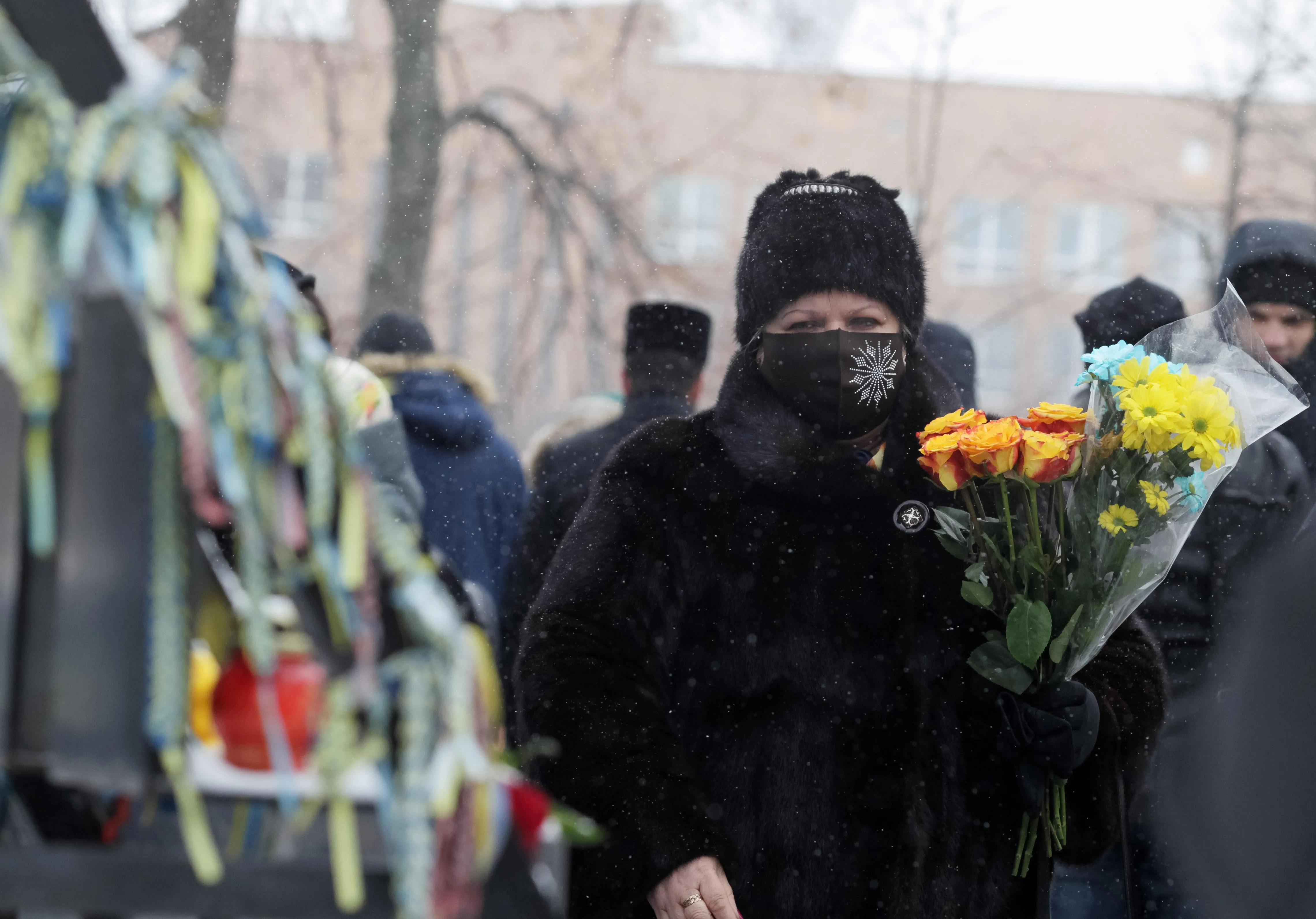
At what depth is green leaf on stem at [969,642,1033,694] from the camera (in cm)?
234

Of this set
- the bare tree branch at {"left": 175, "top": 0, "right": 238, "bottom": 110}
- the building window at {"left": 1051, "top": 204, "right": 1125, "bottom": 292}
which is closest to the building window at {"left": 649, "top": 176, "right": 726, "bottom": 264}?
the building window at {"left": 1051, "top": 204, "right": 1125, "bottom": 292}

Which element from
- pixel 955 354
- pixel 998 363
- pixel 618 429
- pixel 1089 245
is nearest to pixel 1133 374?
pixel 955 354

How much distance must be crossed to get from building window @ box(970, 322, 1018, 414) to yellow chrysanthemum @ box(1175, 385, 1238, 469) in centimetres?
607

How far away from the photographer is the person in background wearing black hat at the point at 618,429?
4.25 metres

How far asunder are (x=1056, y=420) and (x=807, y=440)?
479mm

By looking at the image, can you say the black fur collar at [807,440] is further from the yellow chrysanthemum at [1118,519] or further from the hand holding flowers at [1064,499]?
the yellow chrysanthemum at [1118,519]

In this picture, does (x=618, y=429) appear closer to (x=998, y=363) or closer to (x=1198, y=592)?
(x=1198, y=592)

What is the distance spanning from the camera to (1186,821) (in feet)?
6.64

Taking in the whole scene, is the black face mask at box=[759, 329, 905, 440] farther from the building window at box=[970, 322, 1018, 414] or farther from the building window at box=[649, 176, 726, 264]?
the building window at box=[970, 322, 1018, 414]

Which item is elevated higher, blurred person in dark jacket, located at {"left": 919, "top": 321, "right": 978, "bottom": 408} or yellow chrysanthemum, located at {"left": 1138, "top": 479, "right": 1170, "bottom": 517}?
yellow chrysanthemum, located at {"left": 1138, "top": 479, "right": 1170, "bottom": 517}

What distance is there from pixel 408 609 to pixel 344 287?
7.20 metres

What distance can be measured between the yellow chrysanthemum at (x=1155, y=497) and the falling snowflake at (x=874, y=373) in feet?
1.76

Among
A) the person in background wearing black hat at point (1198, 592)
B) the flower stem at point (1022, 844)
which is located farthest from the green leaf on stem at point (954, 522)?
the person in background wearing black hat at point (1198, 592)

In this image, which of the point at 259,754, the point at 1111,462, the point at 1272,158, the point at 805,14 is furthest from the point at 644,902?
the point at 1272,158
